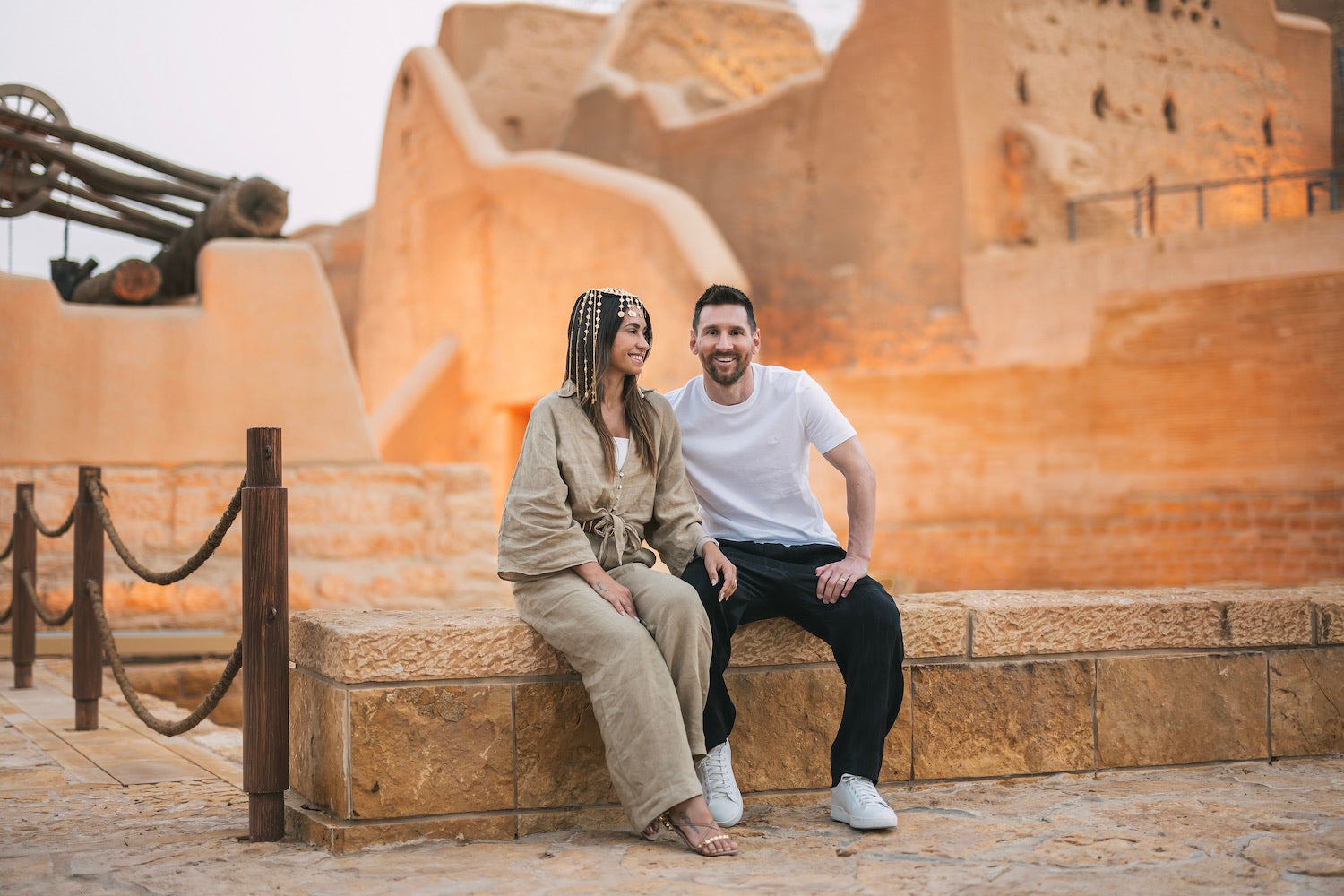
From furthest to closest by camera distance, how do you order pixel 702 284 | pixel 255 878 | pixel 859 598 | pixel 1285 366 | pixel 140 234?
pixel 702 284 → pixel 1285 366 → pixel 140 234 → pixel 859 598 → pixel 255 878

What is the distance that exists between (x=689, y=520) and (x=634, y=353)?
18.1 inches

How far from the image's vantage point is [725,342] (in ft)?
11.7

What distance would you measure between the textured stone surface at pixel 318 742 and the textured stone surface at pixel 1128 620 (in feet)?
5.72

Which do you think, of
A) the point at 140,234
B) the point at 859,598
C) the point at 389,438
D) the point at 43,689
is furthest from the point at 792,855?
the point at 389,438

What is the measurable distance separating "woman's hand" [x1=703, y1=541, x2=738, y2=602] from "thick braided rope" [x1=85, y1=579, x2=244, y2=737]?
1.23 m

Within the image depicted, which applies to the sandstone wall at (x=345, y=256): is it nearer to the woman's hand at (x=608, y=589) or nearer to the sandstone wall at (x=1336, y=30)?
the sandstone wall at (x=1336, y=30)

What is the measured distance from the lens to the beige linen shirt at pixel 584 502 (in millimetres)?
3277

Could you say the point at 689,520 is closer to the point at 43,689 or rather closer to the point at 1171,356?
the point at 43,689

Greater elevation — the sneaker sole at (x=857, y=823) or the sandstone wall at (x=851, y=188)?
the sandstone wall at (x=851, y=188)

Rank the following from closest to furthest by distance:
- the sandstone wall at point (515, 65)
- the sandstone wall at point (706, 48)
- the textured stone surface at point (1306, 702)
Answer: the textured stone surface at point (1306, 702) < the sandstone wall at point (706, 48) < the sandstone wall at point (515, 65)

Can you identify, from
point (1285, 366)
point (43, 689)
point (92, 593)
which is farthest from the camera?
point (1285, 366)

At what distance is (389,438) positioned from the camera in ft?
54.7

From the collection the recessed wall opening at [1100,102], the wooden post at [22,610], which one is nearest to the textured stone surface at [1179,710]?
the wooden post at [22,610]

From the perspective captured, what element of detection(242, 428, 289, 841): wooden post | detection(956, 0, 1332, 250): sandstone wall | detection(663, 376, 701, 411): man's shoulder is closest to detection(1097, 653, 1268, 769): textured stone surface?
detection(663, 376, 701, 411): man's shoulder
